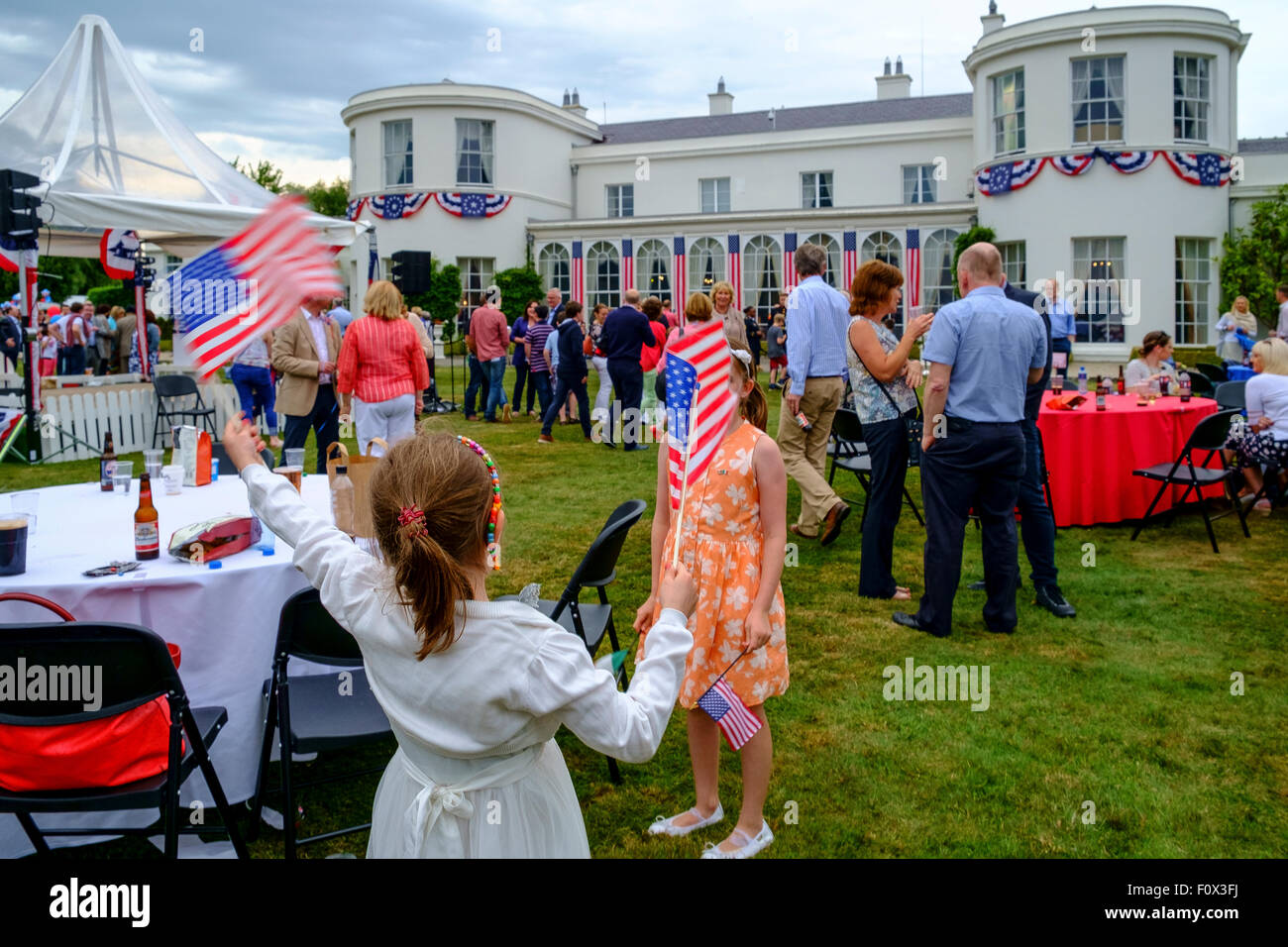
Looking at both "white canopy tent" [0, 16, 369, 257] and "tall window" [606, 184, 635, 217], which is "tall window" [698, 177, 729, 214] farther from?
"white canopy tent" [0, 16, 369, 257]

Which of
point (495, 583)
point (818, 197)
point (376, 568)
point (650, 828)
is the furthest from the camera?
point (818, 197)

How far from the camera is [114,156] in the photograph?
1143cm

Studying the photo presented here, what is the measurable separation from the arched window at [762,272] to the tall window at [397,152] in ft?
34.3

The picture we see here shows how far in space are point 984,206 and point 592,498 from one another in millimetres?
19491

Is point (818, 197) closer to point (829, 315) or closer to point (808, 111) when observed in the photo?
point (808, 111)

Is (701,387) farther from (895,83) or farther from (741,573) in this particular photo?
(895,83)

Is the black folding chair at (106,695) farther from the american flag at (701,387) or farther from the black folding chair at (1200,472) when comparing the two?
the black folding chair at (1200,472)

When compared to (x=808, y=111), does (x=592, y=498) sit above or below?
below

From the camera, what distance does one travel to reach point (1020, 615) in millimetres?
5535

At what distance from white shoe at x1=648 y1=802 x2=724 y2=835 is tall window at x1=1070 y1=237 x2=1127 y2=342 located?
74.1ft

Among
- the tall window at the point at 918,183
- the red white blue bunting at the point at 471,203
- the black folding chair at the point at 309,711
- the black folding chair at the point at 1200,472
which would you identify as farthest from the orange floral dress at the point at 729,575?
the tall window at the point at 918,183

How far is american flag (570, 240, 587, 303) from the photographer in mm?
30125
